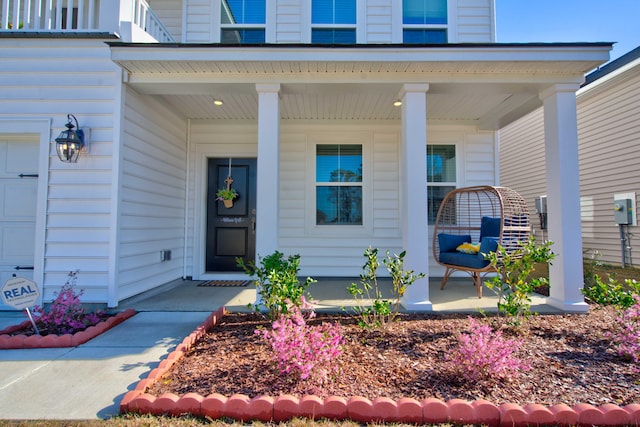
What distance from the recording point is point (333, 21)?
17.1ft

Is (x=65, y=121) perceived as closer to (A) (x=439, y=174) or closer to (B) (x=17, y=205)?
(B) (x=17, y=205)

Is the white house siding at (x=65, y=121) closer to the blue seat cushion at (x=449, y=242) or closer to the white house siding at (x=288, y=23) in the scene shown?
the white house siding at (x=288, y=23)

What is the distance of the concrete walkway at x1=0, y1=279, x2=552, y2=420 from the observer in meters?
1.91

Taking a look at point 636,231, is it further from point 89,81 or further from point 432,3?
point 89,81

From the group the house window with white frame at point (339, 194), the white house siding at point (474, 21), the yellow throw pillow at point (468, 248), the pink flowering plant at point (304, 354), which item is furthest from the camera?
the house window with white frame at point (339, 194)

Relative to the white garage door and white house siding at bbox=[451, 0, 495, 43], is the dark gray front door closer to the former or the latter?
the white garage door

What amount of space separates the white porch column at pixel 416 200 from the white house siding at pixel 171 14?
3966 mm

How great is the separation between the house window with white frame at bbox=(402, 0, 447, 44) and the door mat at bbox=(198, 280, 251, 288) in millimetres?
4612

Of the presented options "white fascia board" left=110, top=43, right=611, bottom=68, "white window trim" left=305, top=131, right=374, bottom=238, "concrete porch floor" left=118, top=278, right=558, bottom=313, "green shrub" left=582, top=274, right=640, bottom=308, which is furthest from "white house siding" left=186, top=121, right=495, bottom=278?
"green shrub" left=582, top=274, right=640, bottom=308

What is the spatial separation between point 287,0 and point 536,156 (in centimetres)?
739

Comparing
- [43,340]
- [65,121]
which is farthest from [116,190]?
[43,340]

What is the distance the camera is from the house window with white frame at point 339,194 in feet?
17.7

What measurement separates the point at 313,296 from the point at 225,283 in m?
1.55

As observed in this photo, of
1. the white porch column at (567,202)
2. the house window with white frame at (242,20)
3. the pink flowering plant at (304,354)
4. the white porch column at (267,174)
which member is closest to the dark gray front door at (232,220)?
the white porch column at (267,174)
